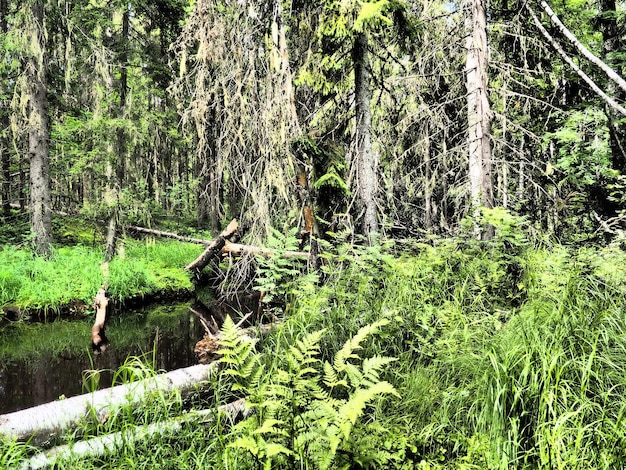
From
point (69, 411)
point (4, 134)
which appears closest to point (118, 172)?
point (4, 134)

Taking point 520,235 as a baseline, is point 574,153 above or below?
above

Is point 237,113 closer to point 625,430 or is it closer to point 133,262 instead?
point 625,430

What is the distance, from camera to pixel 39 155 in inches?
409

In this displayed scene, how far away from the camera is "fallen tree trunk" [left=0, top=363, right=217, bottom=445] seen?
3166 millimetres

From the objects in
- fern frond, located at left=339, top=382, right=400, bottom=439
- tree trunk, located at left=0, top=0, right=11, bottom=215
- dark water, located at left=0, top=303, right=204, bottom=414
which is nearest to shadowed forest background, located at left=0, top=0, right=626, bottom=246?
fern frond, located at left=339, top=382, right=400, bottom=439

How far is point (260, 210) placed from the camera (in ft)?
15.6

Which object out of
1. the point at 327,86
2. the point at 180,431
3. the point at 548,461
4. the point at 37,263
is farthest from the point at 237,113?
the point at 37,263

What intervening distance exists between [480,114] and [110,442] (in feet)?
19.3

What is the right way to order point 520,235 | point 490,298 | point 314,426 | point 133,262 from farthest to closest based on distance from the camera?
1. point 133,262
2. point 520,235
3. point 490,298
4. point 314,426

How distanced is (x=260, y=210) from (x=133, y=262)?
7.12m

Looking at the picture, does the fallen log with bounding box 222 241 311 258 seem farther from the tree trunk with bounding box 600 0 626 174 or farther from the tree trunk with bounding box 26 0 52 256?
the tree trunk with bounding box 26 0 52 256

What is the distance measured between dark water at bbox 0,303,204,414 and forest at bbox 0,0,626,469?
9.2 inches

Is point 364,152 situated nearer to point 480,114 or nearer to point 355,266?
point 355,266

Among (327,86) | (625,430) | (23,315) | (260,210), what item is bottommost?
(23,315)
